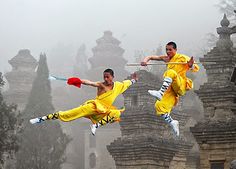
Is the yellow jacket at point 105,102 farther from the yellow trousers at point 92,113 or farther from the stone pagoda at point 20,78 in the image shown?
the stone pagoda at point 20,78

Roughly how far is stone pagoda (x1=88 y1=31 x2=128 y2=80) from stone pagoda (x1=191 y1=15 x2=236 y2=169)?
179 ft

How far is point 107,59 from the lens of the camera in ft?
261

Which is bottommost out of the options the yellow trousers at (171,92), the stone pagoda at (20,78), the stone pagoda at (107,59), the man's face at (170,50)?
the yellow trousers at (171,92)

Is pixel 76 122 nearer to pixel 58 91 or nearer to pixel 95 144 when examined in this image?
pixel 95 144

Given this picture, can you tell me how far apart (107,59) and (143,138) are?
5377 cm

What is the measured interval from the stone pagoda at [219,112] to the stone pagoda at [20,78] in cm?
4444

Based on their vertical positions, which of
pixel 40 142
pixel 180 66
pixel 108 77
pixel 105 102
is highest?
pixel 40 142

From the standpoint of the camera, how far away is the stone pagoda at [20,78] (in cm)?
6606

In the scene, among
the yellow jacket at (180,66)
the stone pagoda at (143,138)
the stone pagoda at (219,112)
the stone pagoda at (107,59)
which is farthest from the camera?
the stone pagoda at (107,59)

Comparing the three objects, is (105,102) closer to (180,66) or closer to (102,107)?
(102,107)

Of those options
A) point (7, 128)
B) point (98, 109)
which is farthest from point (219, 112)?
point (7, 128)

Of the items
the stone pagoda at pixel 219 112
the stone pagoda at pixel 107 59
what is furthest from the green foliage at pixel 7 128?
the stone pagoda at pixel 107 59

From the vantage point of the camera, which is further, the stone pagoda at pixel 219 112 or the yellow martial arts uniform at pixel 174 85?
the stone pagoda at pixel 219 112

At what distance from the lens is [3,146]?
32.8 m
